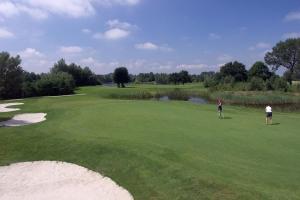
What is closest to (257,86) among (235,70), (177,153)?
(235,70)

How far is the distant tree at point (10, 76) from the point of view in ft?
243

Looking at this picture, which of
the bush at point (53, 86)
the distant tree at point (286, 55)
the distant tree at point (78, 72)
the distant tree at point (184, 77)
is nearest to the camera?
the bush at point (53, 86)

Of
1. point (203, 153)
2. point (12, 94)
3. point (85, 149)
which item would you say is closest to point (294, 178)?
point (203, 153)

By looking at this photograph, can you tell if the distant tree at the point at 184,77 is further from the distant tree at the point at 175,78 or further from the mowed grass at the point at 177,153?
the mowed grass at the point at 177,153

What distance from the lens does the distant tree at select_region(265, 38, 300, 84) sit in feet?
391

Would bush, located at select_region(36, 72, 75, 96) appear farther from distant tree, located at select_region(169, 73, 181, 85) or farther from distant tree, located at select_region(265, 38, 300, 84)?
distant tree, located at select_region(169, 73, 181, 85)

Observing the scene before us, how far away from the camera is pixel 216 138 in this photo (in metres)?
17.8

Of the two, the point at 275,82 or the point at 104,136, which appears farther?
the point at 275,82

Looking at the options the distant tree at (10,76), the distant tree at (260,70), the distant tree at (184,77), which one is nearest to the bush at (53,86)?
the distant tree at (10,76)

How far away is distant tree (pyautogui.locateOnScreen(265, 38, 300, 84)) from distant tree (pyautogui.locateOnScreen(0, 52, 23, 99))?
Answer: 8589cm

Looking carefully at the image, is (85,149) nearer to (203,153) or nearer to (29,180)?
(29,180)

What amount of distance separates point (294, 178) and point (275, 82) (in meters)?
83.8

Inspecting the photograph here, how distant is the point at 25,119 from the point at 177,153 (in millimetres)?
19298

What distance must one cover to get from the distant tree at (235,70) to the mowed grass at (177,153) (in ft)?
375
